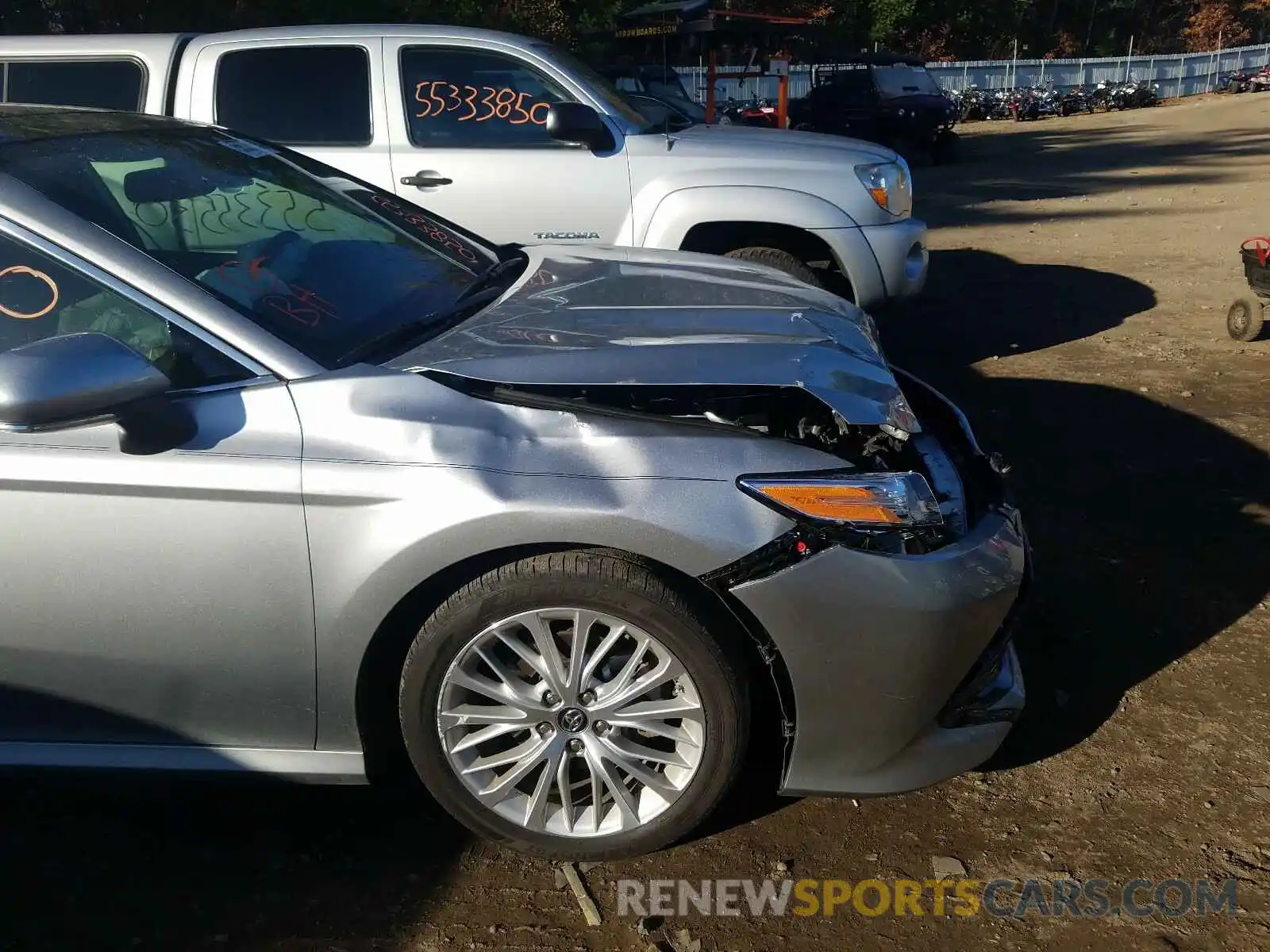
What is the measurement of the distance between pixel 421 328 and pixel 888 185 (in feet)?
13.6

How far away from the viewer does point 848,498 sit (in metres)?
2.60

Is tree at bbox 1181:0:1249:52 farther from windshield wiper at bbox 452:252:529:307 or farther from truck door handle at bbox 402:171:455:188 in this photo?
windshield wiper at bbox 452:252:529:307

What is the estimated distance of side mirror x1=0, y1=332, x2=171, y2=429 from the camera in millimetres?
2381

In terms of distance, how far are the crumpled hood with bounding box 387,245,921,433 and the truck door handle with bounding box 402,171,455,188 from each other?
8.62 ft

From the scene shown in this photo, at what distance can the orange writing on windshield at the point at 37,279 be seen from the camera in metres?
2.68

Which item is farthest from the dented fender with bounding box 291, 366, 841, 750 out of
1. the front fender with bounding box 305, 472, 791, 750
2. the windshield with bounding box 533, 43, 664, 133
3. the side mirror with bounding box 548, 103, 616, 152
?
the windshield with bounding box 533, 43, 664, 133

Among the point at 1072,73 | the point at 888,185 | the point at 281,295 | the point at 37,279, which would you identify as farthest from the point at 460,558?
the point at 1072,73

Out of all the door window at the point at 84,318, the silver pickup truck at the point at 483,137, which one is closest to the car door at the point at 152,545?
the door window at the point at 84,318

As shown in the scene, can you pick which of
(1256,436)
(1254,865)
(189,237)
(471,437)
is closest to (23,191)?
(189,237)

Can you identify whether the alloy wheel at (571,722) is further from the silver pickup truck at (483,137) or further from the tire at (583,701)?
the silver pickup truck at (483,137)

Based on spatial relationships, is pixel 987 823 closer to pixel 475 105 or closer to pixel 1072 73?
pixel 475 105

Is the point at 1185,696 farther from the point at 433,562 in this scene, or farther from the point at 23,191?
the point at 23,191

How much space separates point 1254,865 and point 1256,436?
3271 mm

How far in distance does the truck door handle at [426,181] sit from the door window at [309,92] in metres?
0.33
